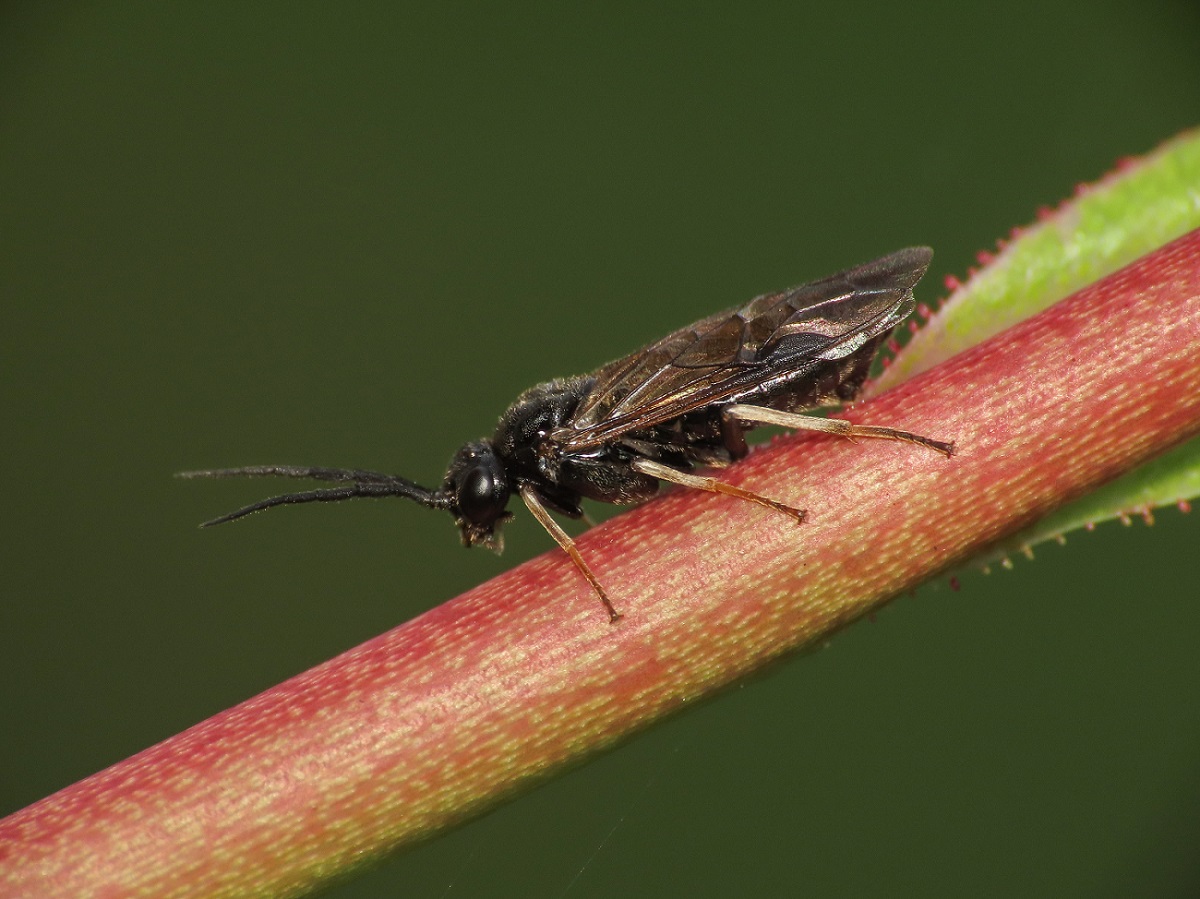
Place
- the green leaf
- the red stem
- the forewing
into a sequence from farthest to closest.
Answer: the forewing
the green leaf
the red stem

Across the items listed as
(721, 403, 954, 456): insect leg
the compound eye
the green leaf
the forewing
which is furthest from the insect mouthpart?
the green leaf

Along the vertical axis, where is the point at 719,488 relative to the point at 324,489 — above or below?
below

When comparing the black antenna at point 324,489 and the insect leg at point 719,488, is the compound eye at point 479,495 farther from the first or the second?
the insect leg at point 719,488

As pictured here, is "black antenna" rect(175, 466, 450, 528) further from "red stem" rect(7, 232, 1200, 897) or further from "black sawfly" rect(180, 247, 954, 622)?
"red stem" rect(7, 232, 1200, 897)

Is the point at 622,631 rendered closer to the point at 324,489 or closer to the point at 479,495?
the point at 324,489

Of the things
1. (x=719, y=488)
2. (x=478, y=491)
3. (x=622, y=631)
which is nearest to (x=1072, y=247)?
(x=719, y=488)

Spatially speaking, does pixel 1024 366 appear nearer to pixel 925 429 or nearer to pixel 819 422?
pixel 925 429

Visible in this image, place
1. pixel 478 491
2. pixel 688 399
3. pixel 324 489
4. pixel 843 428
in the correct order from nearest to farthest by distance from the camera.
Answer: pixel 843 428 → pixel 324 489 → pixel 688 399 → pixel 478 491
